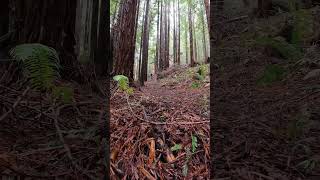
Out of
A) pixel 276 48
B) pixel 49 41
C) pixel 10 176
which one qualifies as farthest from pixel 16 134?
pixel 276 48

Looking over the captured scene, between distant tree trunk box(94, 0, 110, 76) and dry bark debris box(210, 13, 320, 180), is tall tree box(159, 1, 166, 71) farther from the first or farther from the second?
dry bark debris box(210, 13, 320, 180)

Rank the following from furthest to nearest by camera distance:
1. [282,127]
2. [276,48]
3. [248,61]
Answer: [248,61] → [276,48] → [282,127]

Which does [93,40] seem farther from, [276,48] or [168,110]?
[276,48]

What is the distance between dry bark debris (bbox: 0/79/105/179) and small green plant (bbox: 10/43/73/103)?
81 mm

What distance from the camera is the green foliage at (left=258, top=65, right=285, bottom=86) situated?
3702mm

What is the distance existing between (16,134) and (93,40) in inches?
73.0

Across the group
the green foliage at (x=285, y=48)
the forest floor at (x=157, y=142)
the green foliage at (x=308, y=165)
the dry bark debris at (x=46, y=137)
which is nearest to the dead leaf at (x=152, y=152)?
the forest floor at (x=157, y=142)

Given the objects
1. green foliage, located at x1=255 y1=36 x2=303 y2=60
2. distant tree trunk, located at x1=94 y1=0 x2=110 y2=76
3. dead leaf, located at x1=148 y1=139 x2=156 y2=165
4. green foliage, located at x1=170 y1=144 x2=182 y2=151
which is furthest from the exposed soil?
distant tree trunk, located at x1=94 y1=0 x2=110 y2=76

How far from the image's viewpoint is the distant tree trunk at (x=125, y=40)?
14.6 ft

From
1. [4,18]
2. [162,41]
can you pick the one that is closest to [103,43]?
[4,18]

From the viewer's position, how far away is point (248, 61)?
500 centimetres

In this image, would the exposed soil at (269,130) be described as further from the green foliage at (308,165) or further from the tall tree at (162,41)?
the tall tree at (162,41)

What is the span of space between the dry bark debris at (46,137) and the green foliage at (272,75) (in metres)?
2.02

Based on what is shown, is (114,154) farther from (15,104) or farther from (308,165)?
(308,165)
